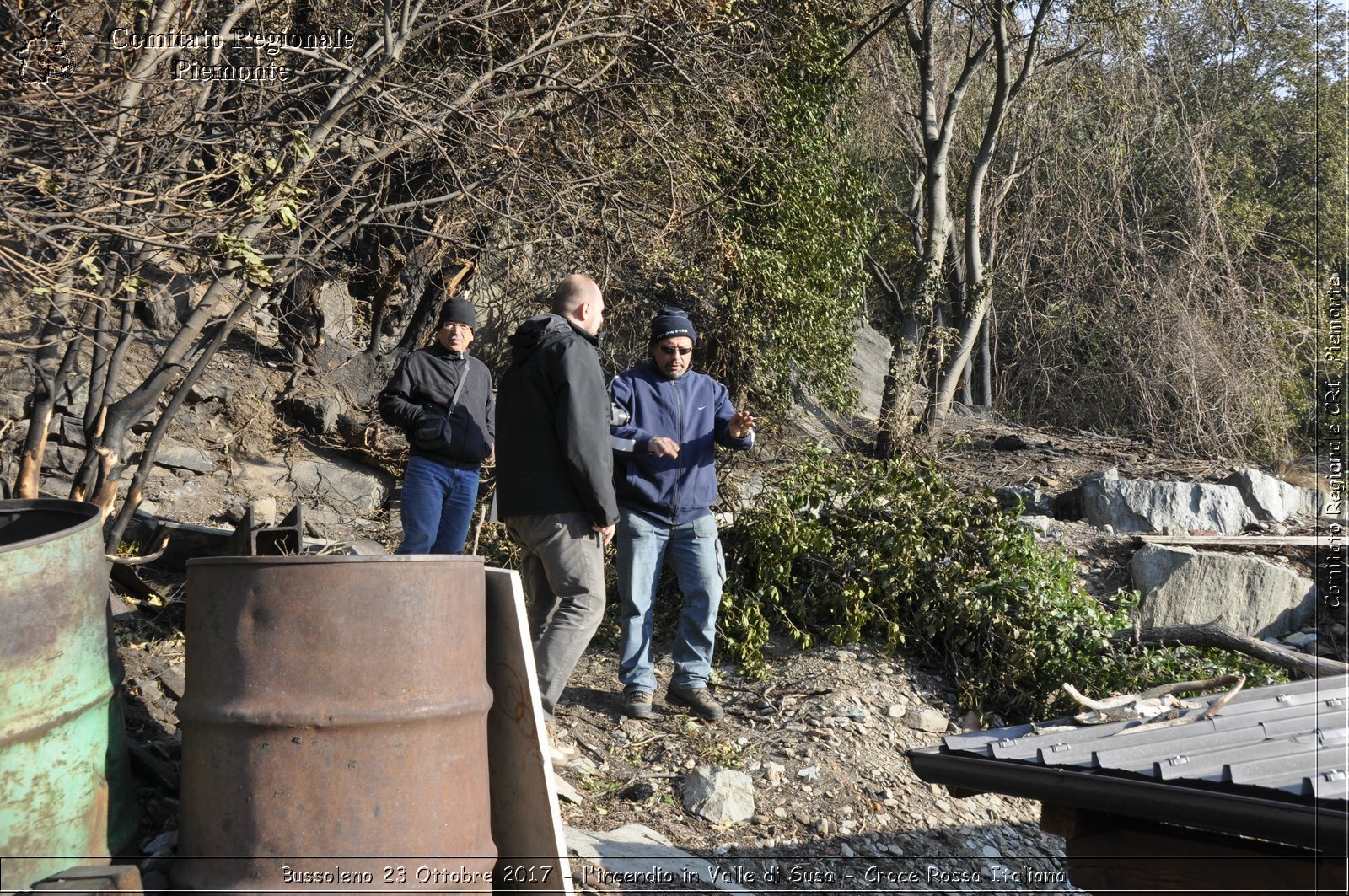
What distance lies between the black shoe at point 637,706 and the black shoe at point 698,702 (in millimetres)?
201

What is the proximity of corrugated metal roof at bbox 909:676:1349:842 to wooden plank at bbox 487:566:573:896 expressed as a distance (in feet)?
3.89

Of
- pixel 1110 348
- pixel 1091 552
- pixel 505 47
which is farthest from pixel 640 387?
pixel 1110 348

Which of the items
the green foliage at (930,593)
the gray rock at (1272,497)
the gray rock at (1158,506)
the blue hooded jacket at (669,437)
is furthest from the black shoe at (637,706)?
the gray rock at (1272,497)

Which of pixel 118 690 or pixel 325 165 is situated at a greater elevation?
pixel 325 165

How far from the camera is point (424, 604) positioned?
3.20 meters

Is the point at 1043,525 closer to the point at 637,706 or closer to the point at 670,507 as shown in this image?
the point at 670,507

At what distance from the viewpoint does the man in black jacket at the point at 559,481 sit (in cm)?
438

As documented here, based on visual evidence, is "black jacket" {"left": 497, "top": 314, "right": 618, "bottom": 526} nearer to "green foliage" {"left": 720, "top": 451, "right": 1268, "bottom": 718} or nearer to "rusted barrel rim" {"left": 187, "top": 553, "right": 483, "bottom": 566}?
"rusted barrel rim" {"left": 187, "top": 553, "right": 483, "bottom": 566}

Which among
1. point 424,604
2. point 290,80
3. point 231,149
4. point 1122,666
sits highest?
point 290,80

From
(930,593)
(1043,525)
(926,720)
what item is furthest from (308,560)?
(1043,525)

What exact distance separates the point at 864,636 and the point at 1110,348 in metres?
7.95

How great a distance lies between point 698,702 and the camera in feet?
17.1

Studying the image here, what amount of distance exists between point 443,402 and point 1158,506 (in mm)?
6091

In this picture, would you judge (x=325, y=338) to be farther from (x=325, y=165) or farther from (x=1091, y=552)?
(x=1091, y=552)
